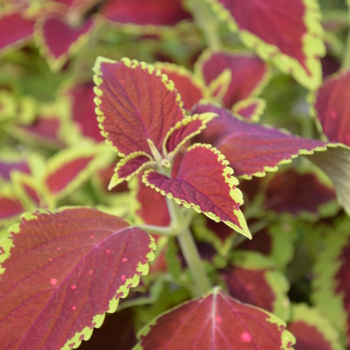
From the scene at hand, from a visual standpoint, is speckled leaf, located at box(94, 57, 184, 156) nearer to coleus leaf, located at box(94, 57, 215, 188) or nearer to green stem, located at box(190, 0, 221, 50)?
coleus leaf, located at box(94, 57, 215, 188)

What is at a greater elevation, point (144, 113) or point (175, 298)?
point (144, 113)

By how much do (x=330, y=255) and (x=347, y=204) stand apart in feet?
0.55

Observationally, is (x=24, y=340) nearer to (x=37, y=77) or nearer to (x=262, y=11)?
(x=262, y=11)

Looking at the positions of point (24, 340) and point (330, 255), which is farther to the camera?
point (330, 255)

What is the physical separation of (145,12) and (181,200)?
2.18ft

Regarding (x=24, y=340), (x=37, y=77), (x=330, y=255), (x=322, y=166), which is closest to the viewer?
(x=24, y=340)

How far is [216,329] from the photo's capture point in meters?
0.49

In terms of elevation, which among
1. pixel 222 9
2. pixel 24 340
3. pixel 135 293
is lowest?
pixel 135 293

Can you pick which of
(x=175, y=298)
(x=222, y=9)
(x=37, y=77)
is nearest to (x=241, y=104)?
(x=222, y=9)

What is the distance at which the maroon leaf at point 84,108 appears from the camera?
3.06ft

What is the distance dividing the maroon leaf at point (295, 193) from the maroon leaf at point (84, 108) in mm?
360

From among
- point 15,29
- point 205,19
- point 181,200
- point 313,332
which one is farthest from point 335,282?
point 15,29

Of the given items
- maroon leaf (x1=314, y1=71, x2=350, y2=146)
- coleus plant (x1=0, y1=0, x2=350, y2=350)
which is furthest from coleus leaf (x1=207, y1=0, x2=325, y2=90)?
maroon leaf (x1=314, y1=71, x2=350, y2=146)

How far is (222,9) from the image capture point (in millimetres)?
725
